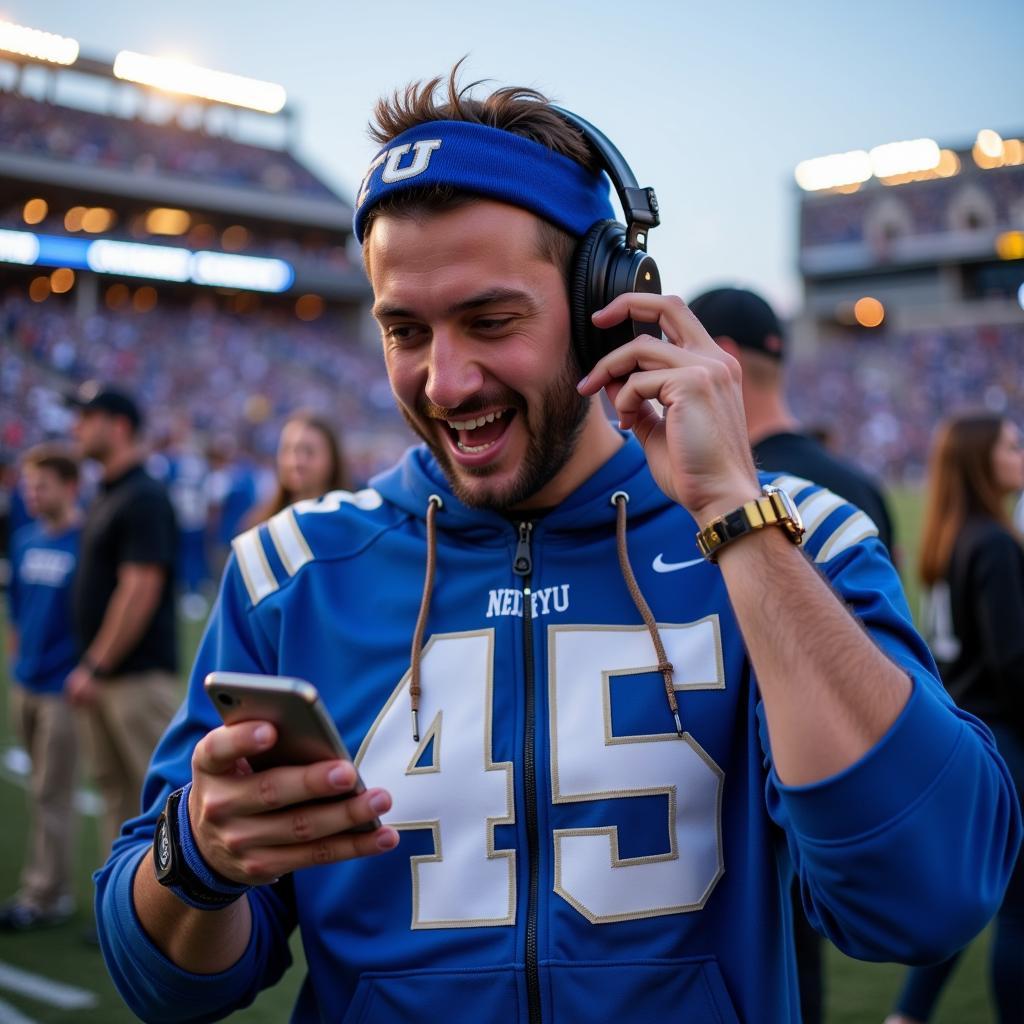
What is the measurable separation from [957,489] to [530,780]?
288 cm

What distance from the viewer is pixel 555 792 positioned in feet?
4.75

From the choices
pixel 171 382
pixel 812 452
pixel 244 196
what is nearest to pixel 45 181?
pixel 244 196

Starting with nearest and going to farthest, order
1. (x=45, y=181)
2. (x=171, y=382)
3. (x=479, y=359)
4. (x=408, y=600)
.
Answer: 1. (x=479, y=359)
2. (x=408, y=600)
3. (x=171, y=382)
4. (x=45, y=181)

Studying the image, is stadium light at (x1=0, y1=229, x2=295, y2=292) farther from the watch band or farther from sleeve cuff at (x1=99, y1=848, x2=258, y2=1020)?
the watch band

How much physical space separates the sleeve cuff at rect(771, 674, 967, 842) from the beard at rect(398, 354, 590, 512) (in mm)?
628

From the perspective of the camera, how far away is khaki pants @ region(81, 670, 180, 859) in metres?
4.70

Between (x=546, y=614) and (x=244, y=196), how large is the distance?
39.7m

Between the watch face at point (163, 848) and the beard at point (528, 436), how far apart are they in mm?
646

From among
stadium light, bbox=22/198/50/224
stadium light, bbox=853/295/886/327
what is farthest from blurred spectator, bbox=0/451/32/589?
stadium light, bbox=853/295/886/327

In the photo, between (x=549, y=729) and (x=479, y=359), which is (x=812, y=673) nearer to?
(x=549, y=729)

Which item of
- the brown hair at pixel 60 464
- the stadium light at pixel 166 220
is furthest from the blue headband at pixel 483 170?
the stadium light at pixel 166 220

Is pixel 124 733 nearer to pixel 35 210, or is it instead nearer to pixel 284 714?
pixel 284 714

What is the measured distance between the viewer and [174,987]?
1.43m

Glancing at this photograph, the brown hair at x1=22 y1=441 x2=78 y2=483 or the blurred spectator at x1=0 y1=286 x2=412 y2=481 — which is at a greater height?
the blurred spectator at x1=0 y1=286 x2=412 y2=481
